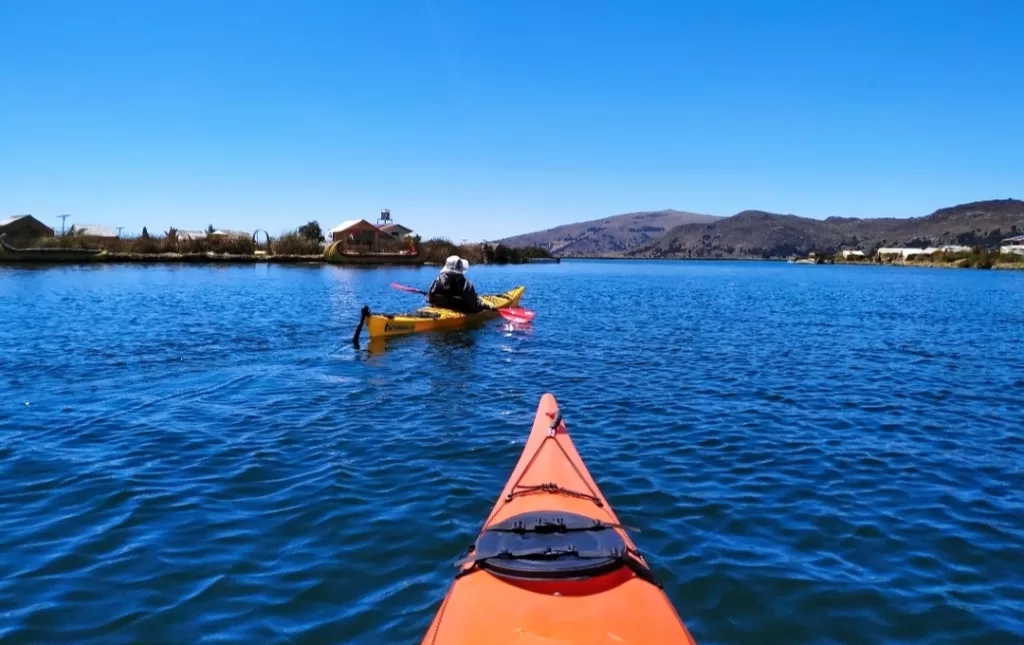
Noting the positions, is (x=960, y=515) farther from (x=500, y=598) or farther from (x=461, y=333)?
(x=461, y=333)

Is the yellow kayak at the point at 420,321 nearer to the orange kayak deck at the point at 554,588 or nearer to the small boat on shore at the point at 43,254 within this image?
the orange kayak deck at the point at 554,588

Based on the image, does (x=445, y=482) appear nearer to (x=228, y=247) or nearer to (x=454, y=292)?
(x=454, y=292)

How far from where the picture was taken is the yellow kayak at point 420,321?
19.5 m

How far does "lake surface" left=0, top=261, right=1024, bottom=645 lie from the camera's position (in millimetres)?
5328

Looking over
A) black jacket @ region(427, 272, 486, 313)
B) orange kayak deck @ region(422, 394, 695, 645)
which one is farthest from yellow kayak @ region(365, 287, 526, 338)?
orange kayak deck @ region(422, 394, 695, 645)

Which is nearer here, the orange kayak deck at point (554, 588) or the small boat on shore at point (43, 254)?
the orange kayak deck at point (554, 588)

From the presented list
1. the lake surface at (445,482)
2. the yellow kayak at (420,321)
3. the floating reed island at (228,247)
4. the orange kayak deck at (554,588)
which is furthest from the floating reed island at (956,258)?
the orange kayak deck at (554,588)

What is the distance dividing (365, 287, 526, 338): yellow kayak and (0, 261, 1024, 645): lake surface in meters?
1.06

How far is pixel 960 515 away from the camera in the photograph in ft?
24.1

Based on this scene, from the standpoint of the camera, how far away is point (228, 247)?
8125 cm

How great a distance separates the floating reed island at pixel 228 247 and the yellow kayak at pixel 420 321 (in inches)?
2418

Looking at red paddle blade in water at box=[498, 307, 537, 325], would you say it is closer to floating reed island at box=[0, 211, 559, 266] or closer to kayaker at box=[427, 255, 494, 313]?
kayaker at box=[427, 255, 494, 313]

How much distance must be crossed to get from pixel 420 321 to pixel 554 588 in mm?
17871

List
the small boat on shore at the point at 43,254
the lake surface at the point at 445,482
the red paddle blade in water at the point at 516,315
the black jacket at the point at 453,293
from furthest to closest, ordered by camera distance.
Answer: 1. the small boat on shore at the point at 43,254
2. the red paddle blade in water at the point at 516,315
3. the black jacket at the point at 453,293
4. the lake surface at the point at 445,482
